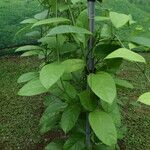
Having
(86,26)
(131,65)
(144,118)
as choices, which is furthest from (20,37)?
(86,26)

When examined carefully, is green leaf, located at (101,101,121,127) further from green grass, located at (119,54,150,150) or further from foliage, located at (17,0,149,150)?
green grass, located at (119,54,150,150)

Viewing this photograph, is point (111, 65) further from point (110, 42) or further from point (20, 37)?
point (20, 37)

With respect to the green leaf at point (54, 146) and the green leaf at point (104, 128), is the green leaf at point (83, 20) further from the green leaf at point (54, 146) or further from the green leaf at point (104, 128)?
the green leaf at point (54, 146)

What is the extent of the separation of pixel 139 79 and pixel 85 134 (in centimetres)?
220

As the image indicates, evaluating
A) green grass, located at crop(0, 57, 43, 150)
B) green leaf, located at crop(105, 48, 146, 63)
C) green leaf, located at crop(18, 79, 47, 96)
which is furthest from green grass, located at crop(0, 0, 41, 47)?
green leaf, located at crop(105, 48, 146, 63)

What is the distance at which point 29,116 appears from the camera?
319 centimetres

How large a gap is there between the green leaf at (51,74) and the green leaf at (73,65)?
0.12m

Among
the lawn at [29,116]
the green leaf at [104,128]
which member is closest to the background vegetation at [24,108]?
the lawn at [29,116]

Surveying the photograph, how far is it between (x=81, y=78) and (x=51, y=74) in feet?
1.48

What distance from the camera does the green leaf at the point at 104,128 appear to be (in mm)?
1350

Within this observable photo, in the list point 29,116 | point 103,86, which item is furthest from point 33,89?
point 29,116

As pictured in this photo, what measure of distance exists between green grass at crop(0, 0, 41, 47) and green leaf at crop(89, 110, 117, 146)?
10.2 ft

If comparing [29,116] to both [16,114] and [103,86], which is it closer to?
[16,114]

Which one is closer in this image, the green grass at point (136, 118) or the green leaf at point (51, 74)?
the green leaf at point (51, 74)
